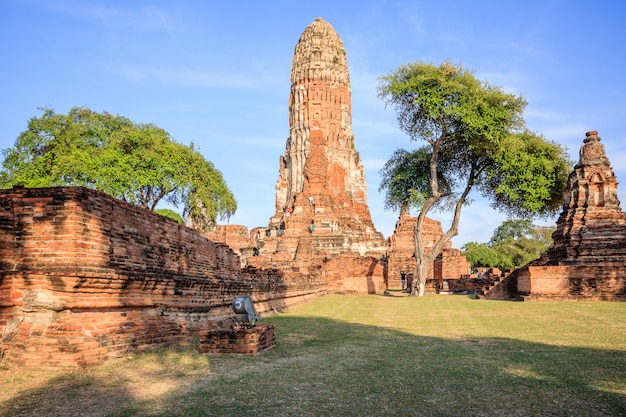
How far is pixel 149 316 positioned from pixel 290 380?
2.71 m

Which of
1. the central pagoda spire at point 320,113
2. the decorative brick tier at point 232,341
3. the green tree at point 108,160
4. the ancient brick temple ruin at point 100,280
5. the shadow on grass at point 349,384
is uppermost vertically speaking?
the central pagoda spire at point 320,113

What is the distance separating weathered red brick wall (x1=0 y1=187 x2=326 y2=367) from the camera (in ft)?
18.1

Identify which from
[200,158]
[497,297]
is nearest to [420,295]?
[497,297]

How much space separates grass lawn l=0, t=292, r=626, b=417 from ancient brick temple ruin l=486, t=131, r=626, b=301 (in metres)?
7.57

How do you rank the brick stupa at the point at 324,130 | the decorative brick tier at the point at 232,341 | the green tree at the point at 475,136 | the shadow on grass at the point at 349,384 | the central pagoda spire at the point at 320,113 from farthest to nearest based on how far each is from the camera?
the central pagoda spire at the point at 320,113 → the brick stupa at the point at 324,130 → the green tree at the point at 475,136 → the decorative brick tier at the point at 232,341 → the shadow on grass at the point at 349,384

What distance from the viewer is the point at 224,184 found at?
30344 millimetres

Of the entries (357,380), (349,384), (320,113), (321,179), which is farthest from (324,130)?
(349,384)

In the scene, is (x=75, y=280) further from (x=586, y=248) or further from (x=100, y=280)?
(x=586, y=248)

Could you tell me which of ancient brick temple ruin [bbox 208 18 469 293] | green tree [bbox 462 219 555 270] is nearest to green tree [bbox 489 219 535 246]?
green tree [bbox 462 219 555 270]

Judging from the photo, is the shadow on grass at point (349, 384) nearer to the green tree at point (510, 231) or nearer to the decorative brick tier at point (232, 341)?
the decorative brick tier at point (232, 341)

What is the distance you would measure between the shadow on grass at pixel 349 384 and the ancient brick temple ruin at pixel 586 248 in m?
9.48

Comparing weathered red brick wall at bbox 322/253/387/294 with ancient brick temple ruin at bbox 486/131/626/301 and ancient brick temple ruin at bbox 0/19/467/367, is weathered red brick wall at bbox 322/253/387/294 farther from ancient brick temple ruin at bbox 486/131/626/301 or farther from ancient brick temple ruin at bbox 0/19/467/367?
ancient brick temple ruin at bbox 0/19/467/367

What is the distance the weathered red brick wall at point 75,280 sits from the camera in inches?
217

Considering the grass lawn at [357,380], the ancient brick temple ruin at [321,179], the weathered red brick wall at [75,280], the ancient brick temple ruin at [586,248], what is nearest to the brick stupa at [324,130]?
the ancient brick temple ruin at [321,179]
